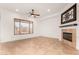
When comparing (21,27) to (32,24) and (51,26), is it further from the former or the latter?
(51,26)

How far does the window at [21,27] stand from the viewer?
642cm

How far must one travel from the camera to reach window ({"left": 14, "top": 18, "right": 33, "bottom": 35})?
6.42 metres

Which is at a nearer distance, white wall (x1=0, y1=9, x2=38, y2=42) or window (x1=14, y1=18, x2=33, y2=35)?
white wall (x1=0, y1=9, x2=38, y2=42)

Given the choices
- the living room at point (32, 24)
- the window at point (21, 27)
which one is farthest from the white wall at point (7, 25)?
the window at point (21, 27)

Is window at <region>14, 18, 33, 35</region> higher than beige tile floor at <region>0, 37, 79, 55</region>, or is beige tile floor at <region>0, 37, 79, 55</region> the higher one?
window at <region>14, 18, 33, 35</region>

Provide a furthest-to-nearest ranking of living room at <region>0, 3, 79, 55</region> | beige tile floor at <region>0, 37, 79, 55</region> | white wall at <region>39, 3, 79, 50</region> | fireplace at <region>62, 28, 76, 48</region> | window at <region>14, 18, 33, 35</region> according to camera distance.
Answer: window at <region>14, 18, 33, 35</region>, white wall at <region>39, 3, 79, 50</region>, living room at <region>0, 3, 79, 55</region>, fireplace at <region>62, 28, 76, 48</region>, beige tile floor at <region>0, 37, 79, 55</region>

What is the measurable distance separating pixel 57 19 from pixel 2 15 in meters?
3.49

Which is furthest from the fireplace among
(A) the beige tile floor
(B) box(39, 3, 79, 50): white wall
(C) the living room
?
(B) box(39, 3, 79, 50): white wall

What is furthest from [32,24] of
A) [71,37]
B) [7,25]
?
[71,37]

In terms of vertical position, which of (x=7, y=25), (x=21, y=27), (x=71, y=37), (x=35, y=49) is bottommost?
(x=35, y=49)

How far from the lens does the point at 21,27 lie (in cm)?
640

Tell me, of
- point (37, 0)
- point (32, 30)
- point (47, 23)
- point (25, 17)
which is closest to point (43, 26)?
point (47, 23)

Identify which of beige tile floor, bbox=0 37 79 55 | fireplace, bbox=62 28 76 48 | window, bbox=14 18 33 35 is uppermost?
window, bbox=14 18 33 35

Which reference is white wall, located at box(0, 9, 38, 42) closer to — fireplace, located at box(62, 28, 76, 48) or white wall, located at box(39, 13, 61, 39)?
white wall, located at box(39, 13, 61, 39)
